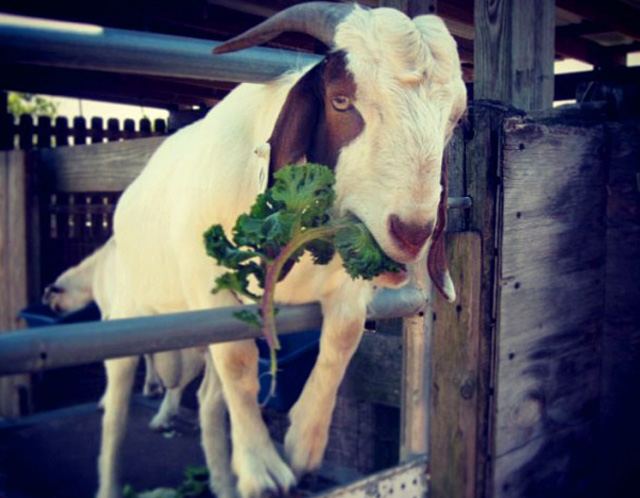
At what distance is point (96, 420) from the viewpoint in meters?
4.19

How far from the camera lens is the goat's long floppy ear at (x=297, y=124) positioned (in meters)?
1.78

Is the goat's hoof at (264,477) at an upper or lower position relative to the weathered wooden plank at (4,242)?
lower

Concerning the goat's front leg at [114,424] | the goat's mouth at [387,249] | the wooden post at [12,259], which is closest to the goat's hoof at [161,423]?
the goat's front leg at [114,424]

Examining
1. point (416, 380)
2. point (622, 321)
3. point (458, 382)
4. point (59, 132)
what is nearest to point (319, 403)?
point (416, 380)

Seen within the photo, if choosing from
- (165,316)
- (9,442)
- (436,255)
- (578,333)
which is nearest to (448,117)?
(436,255)

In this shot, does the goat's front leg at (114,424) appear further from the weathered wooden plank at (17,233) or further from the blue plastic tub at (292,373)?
the weathered wooden plank at (17,233)

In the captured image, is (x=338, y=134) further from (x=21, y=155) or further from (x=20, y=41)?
(x=21, y=155)

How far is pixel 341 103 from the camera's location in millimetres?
1708

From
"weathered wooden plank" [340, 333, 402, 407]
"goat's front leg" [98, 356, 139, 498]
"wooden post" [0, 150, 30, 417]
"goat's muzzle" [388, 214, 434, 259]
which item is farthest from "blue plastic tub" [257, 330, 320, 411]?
"wooden post" [0, 150, 30, 417]

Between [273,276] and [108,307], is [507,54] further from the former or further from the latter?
[108,307]

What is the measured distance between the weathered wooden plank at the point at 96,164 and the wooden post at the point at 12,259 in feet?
0.62

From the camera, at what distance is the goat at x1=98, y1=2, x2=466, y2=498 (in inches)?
63.7

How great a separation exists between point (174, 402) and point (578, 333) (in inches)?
84.1

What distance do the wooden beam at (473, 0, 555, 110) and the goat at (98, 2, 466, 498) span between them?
1050 mm
